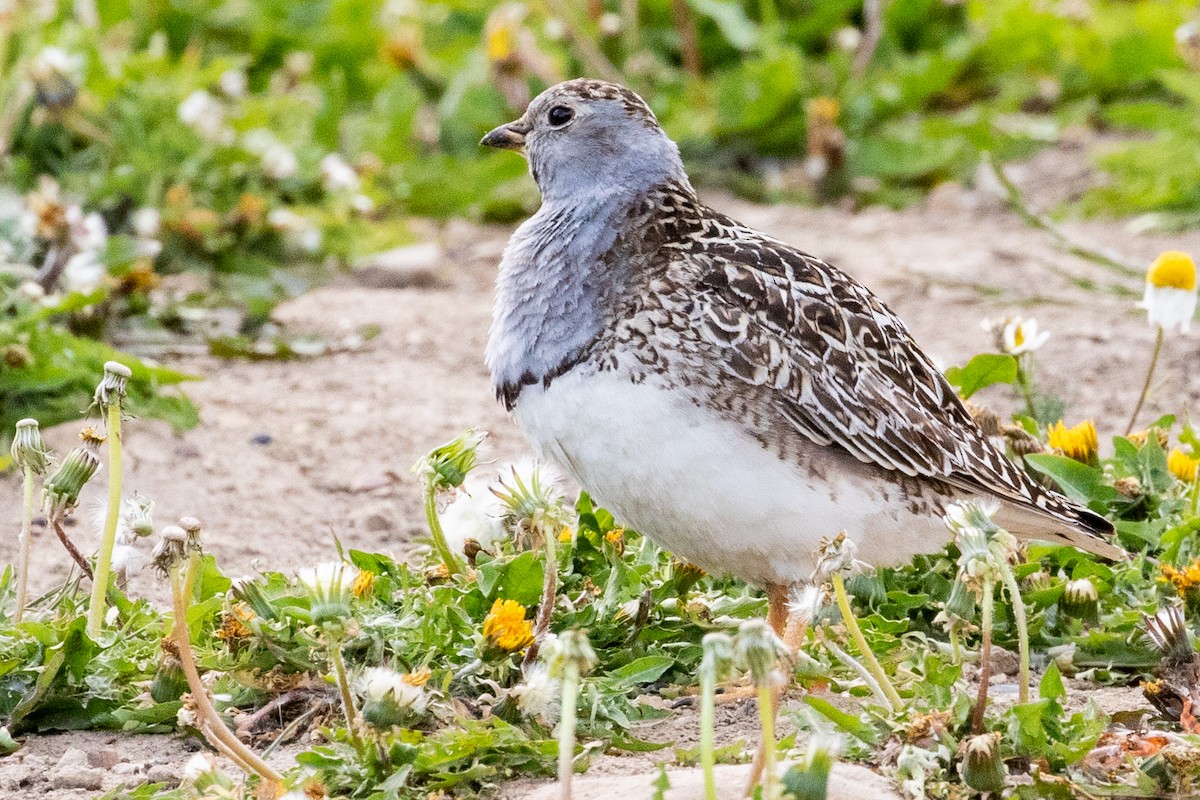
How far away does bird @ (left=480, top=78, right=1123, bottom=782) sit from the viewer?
3.79 m

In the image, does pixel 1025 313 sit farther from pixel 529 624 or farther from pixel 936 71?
pixel 529 624

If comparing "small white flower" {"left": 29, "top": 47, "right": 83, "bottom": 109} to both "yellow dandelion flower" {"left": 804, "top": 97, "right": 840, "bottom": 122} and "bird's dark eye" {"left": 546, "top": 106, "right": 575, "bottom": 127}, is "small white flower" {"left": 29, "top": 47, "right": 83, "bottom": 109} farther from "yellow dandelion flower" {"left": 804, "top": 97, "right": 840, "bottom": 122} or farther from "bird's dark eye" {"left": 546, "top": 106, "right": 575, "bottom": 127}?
"yellow dandelion flower" {"left": 804, "top": 97, "right": 840, "bottom": 122}

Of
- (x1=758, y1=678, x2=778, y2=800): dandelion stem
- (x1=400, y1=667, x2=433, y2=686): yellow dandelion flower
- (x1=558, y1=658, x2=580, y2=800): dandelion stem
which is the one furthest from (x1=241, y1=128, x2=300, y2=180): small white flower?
(x1=758, y1=678, x2=778, y2=800): dandelion stem

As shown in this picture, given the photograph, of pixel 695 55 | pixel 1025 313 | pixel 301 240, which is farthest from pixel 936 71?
pixel 301 240

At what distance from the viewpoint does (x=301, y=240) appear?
7645 millimetres

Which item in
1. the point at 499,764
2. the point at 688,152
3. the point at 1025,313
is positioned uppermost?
the point at 688,152

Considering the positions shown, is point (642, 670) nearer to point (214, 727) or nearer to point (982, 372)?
point (214, 727)

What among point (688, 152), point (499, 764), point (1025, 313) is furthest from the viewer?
point (688, 152)

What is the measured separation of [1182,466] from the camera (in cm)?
477

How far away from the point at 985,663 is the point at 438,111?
6.46m

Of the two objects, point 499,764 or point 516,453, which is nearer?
point 499,764

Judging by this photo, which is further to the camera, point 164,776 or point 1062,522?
point 1062,522

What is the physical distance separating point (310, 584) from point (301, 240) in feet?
15.5

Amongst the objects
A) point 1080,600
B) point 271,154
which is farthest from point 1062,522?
point 271,154
